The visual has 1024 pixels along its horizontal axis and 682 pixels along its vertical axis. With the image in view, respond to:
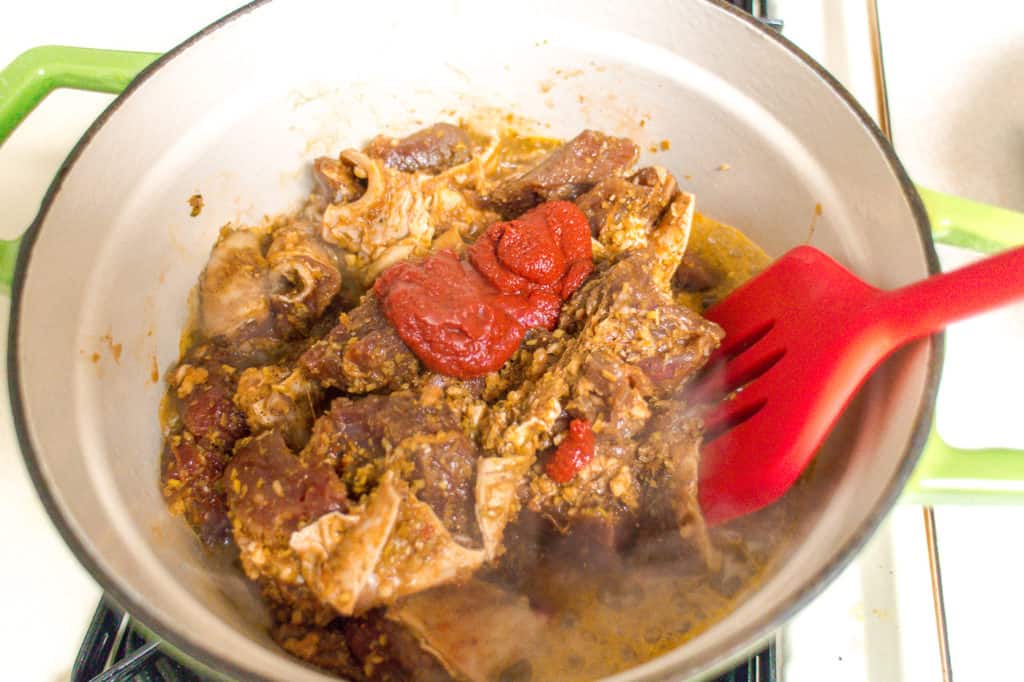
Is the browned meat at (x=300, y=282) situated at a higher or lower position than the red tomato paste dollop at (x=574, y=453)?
higher

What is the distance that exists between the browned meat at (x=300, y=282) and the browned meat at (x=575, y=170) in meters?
0.56

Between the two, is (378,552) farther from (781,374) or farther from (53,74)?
(53,74)

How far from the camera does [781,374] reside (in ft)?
4.87

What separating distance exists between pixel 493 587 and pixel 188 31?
7.05 ft

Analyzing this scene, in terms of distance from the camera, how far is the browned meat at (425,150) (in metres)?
2.03

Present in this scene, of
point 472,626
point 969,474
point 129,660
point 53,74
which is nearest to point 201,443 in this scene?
point 129,660

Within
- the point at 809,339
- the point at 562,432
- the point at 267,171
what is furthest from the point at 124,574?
the point at 809,339

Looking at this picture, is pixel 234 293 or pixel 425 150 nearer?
pixel 234 293

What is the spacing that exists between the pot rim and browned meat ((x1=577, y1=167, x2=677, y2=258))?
0.49m

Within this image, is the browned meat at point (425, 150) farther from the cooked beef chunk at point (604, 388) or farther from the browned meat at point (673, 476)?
the browned meat at point (673, 476)

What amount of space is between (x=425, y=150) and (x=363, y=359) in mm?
750

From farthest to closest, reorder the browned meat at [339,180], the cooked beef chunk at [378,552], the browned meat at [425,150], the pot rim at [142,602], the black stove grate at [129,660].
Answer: the browned meat at [425,150], the browned meat at [339,180], the black stove grate at [129,660], the cooked beef chunk at [378,552], the pot rim at [142,602]

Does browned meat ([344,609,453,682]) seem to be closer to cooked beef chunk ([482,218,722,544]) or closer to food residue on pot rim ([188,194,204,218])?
cooked beef chunk ([482,218,722,544])

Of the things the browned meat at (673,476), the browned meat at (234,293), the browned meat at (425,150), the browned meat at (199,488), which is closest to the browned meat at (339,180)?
the browned meat at (425,150)
